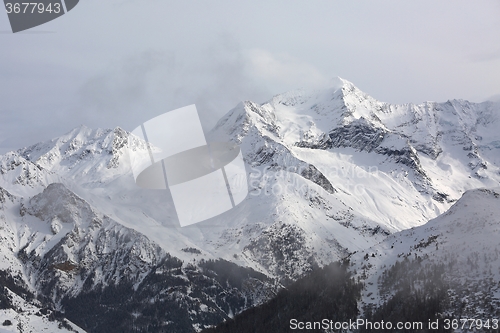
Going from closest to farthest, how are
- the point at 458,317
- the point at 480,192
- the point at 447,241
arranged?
the point at 458,317 → the point at 447,241 → the point at 480,192

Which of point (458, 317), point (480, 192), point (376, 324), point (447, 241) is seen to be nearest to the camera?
point (458, 317)

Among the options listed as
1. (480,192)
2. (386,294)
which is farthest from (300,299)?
(480,192)

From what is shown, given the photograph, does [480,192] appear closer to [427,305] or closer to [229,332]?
[427,305]

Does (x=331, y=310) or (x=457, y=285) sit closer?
(x=457, y=285)

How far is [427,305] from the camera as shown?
337 feet

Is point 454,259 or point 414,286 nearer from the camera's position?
point 414,286

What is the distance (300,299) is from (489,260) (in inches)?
1655

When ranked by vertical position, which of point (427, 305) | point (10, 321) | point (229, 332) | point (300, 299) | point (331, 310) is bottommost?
point (10, 321)

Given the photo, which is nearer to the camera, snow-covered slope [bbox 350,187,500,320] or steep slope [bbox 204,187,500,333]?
steep slope [bbox 204,187,500,333]

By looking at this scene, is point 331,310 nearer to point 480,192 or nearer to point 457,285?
point 457,285

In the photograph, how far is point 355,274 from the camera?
127125 mm

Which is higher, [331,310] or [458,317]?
[458,317]

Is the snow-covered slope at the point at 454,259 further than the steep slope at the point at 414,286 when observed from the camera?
Yes

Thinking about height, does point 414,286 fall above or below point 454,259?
below
